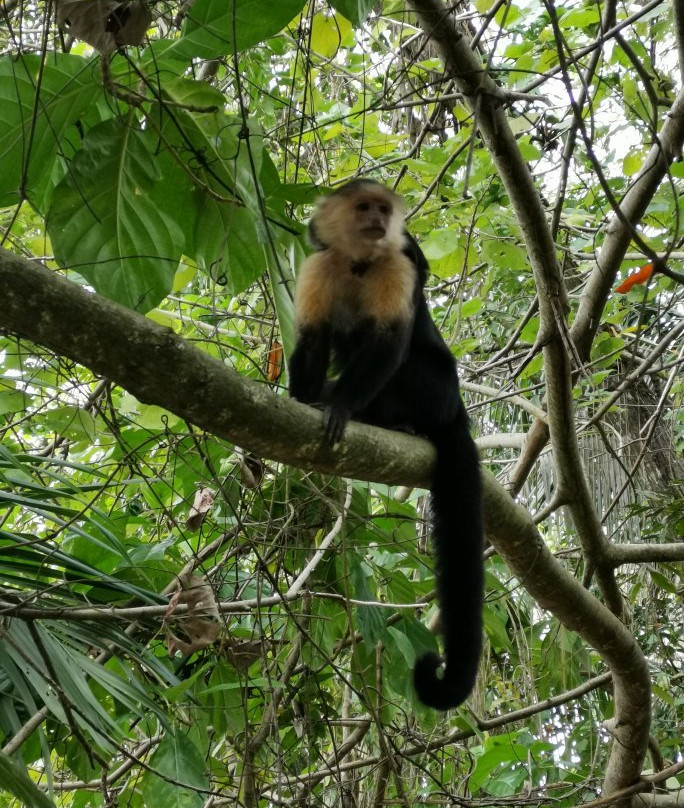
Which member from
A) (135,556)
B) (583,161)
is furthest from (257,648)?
(583,161)

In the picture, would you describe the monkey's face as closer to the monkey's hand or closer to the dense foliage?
the dense foliage

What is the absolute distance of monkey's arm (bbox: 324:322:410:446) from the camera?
2.50m

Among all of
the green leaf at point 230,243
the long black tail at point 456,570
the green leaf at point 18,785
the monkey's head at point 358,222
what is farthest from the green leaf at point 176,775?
the monkey's head at point 358,222

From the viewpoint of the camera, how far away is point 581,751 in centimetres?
484

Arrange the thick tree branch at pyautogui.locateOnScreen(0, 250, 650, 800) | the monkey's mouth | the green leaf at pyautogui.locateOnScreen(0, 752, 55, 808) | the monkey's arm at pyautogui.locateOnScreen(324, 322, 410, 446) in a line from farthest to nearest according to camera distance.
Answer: the monkey's mouth
the monkey's arm at pyautogui.locateOnScreen(324, 322, 410, 446)
the green leaf at pyautogui.locateOnScreen(0, 752, 55, 808)
the thick tree branch at pyautogui.locateOnScreen(0, 250, 650, 800)

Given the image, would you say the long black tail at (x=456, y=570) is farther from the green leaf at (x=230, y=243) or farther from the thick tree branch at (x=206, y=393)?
the green leaf at (x=230, y=243)

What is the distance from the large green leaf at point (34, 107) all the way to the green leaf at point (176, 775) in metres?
1.47

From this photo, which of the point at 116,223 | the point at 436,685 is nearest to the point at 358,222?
the point at 116,223

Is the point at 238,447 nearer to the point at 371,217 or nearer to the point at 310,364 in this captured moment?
the point at 310,364

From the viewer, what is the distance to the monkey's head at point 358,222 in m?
3.17

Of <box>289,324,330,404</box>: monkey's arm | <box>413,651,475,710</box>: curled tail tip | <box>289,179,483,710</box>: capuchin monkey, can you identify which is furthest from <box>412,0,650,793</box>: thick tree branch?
<box>289,324,330,404</box>: monkey's arm

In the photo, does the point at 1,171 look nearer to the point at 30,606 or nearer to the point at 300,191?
the point at 300,191

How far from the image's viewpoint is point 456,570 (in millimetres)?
2818

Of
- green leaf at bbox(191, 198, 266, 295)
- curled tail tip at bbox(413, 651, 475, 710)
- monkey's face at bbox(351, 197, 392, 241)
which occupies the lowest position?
curled tail tip at bbox(413, 651, 475, 710)
